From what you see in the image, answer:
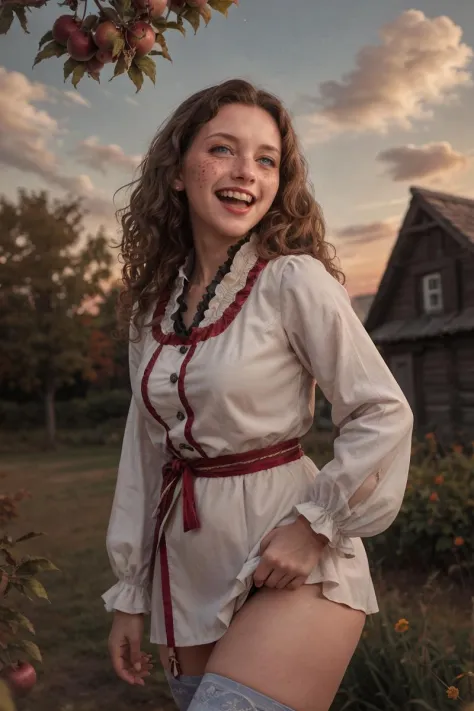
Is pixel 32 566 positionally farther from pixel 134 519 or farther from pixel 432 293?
pixel 432 293

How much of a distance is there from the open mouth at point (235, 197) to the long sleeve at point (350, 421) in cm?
26

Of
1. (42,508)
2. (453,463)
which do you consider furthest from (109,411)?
(453,463)

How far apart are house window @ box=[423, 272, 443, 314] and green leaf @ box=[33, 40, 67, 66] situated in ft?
27.9

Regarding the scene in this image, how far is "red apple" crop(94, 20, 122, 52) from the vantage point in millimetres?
1598

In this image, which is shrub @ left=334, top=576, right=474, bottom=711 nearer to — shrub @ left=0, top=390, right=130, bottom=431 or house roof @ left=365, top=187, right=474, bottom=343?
shrub @ left=0, top=390, right=130, bottom=431

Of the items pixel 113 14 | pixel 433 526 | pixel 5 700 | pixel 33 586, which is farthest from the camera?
pixel 433 526

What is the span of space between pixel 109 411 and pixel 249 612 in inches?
317

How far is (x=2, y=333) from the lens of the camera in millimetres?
10312

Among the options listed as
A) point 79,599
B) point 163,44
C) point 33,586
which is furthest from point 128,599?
point 79,599

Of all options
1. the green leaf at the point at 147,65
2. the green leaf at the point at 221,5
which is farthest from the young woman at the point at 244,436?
the green leaf at the point at 221,5

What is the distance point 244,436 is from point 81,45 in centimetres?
94

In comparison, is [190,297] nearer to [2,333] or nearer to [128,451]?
[128,451]

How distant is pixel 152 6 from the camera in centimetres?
163

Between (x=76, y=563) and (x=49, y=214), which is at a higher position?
(x=49, y=214)
